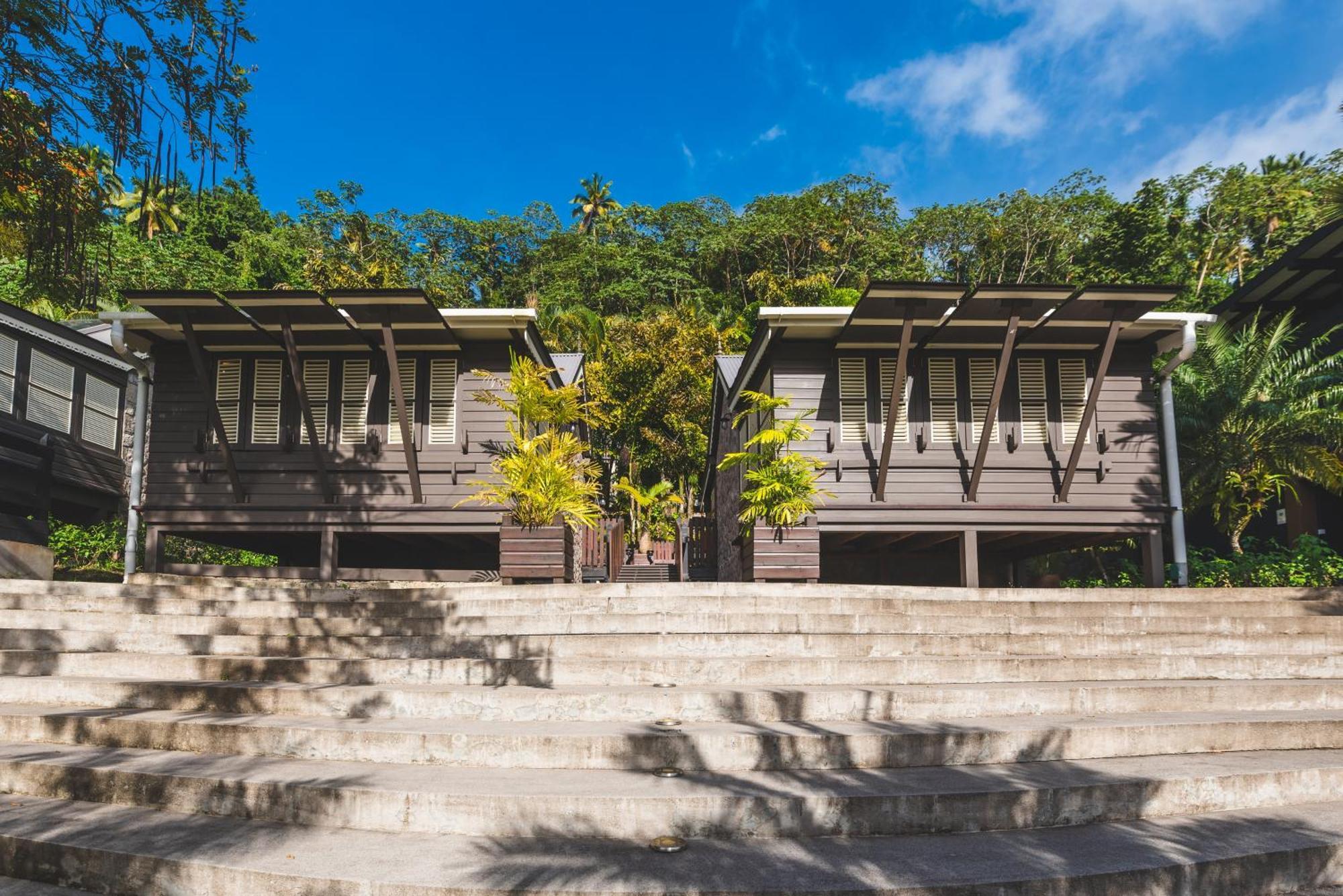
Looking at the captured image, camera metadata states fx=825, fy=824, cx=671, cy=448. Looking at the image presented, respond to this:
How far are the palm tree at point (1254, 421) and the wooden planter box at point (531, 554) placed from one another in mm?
10733

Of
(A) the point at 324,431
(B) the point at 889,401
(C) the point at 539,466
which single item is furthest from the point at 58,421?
(B) the point at 889,401

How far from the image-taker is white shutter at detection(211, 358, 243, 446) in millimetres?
13273

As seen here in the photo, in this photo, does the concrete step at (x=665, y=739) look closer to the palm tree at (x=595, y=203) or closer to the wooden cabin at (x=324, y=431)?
the wooden cabin at (x=324, y=431)

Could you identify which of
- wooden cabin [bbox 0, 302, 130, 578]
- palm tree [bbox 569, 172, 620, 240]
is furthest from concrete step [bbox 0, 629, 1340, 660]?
palm tree [bbox 569, 172, 620, 240]

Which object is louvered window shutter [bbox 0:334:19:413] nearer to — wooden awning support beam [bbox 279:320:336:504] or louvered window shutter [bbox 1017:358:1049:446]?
wooden awning support beam [bbox 279:320:336:504]

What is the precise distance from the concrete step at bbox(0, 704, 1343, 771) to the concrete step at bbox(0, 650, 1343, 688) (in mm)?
654

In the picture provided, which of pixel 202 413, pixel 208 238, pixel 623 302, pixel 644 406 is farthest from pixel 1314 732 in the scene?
pixel 208 238

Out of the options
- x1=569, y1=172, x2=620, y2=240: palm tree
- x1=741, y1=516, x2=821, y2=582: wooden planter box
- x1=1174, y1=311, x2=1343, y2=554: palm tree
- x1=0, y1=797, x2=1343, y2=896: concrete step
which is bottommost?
x1=0, y1=797, x2=1343, y2=896: concrete step

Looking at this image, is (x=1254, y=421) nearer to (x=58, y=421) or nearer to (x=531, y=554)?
(x=531, y=554)

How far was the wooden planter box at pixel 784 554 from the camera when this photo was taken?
10.5 meters

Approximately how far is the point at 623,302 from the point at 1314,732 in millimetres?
34523

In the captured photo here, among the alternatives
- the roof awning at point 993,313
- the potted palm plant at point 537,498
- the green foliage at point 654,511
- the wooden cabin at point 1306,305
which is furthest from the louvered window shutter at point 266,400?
the wooden cabin at point 1306,305

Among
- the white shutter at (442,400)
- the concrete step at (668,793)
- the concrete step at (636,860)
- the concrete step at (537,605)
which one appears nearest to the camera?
the concrete step at (636,860)

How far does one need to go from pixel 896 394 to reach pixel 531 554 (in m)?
5.25
